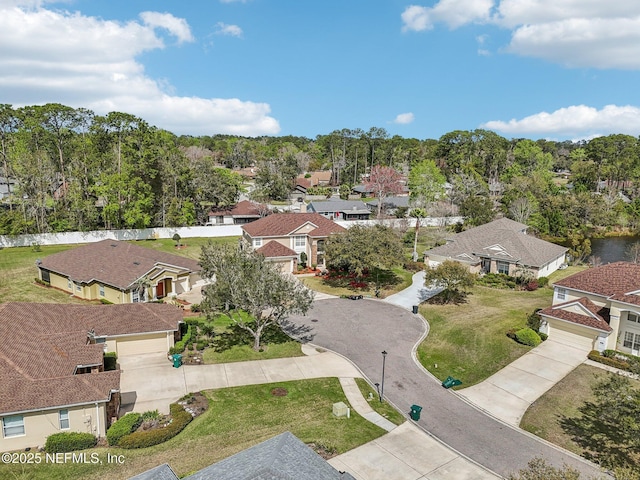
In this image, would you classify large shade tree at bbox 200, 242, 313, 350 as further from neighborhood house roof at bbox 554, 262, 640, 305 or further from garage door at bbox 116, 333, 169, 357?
neighborhood house roof at bbox 554, 262, 640, 305

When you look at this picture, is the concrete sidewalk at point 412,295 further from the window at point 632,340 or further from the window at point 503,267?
the window at point 632,340

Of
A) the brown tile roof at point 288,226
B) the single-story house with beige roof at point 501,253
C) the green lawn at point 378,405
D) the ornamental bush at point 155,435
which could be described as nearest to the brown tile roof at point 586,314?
the single-story house with beige roof at point 501,253

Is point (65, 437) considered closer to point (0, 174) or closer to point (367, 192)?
point (0, 174)

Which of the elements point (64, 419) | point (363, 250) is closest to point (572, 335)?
point (363, 250)

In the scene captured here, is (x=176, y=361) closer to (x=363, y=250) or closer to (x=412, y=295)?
(x=363, y=250)

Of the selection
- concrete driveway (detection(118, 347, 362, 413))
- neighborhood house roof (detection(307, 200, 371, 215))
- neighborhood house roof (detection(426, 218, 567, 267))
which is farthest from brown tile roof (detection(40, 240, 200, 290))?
neighborhood house roof (detection(307, 200, 371, 215))

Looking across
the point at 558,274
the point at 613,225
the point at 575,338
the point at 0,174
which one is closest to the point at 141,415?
the point at 575,338
